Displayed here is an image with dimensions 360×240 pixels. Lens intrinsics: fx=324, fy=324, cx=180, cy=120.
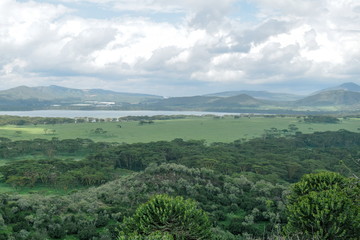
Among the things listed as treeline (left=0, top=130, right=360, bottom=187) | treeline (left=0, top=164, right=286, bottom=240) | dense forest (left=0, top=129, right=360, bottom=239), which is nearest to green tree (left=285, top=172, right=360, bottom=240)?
dense forest (left=0, top=129, right=360, bottom=239)

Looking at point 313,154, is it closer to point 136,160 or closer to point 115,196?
point 136,160

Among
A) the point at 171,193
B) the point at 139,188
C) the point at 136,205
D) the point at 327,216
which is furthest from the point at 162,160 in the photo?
the point at 327,216

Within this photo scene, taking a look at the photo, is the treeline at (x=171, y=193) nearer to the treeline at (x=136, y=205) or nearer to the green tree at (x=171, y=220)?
the treeline at (x=136, y=205)

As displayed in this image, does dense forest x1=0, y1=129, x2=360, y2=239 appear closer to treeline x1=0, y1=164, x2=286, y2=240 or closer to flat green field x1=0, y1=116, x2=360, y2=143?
treeline x1=0, y1=164, x2=286, y2=240

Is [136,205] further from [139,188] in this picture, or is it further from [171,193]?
[171,193]

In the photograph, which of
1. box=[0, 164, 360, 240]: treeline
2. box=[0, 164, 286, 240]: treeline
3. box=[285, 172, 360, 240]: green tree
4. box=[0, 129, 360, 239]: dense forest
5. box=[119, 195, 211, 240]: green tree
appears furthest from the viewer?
box=[0, 129, 360, 239]: dense forest

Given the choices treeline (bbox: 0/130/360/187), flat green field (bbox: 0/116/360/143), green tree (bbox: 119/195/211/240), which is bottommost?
treeline (bbox: 0/130/360/187)

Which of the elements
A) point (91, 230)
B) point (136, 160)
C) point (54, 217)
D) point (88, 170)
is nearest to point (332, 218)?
point (91, 230)
